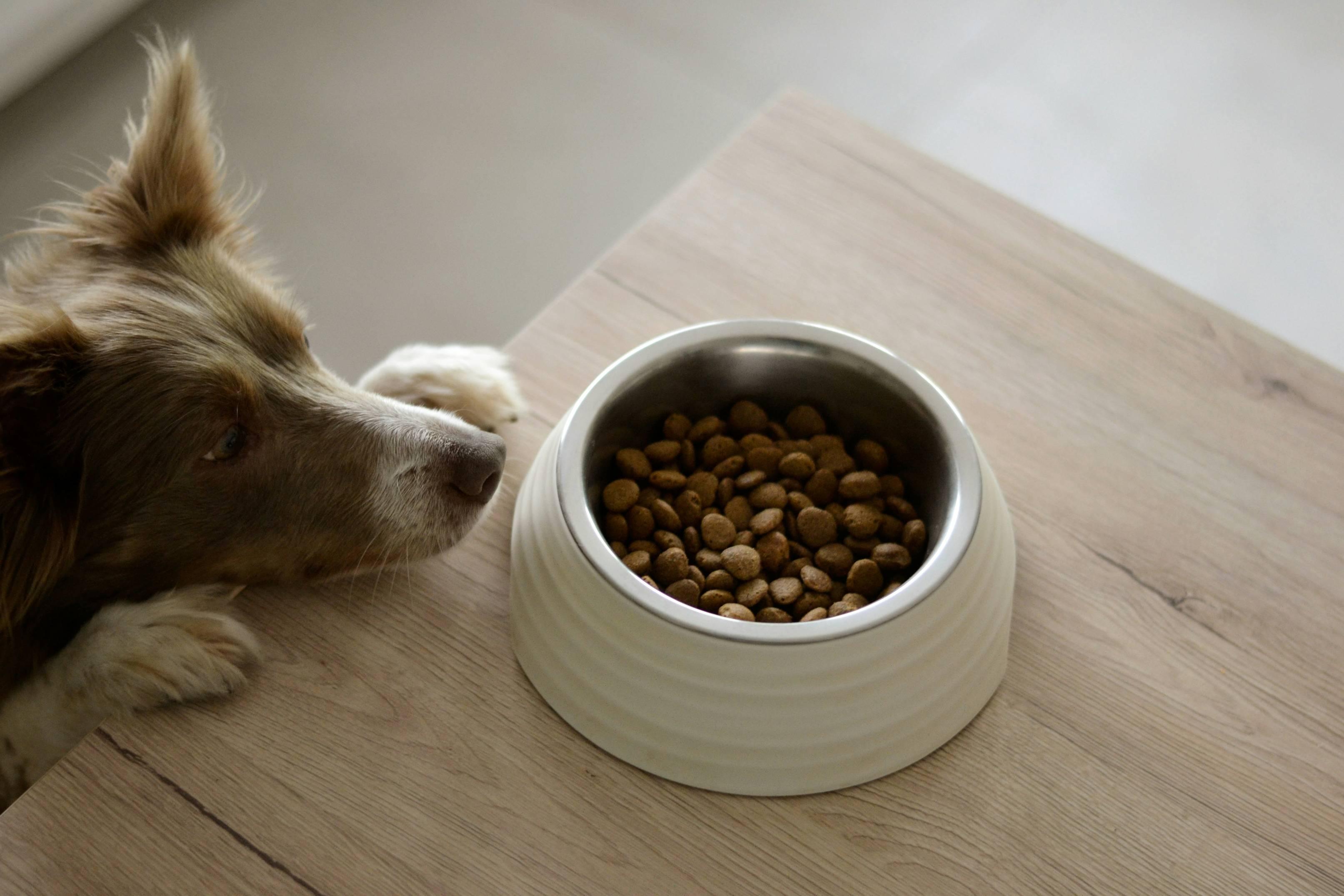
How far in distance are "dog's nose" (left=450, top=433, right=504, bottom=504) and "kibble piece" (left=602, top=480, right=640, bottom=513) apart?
118 millimetres

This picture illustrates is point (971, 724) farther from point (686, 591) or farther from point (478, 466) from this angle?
point (478, 466)

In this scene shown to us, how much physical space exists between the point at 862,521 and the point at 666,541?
7.0 inches

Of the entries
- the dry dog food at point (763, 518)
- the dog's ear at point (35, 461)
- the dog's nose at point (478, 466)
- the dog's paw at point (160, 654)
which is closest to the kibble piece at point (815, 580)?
the dry dog food at point (763, 518)

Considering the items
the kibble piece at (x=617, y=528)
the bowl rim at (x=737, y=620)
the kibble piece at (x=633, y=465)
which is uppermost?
the bowl rim at (x=737, y=620)

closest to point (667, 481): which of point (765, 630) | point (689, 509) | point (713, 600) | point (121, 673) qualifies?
point (689, 509)

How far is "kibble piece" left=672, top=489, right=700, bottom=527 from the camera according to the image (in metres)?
1.09

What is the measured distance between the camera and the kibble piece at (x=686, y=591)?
1.01m

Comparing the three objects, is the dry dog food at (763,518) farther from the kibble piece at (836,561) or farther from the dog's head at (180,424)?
the dog's head at (180,424)

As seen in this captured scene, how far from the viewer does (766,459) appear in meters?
1.13

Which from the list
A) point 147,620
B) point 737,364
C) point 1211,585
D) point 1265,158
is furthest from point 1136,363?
point 1265,158

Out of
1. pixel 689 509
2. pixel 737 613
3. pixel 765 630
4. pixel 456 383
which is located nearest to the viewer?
pixel 765 630

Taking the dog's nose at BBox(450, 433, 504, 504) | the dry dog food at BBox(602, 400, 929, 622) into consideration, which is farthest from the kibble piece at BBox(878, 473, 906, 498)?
the dog's nose at BBox(450, 433, 504, 504)

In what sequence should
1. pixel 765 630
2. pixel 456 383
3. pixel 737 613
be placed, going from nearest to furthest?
pixel 765 630 < pixel 737 613 < pixel 456 383

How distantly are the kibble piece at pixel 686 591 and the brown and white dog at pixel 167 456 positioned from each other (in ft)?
0.76
